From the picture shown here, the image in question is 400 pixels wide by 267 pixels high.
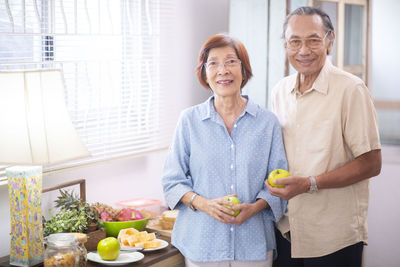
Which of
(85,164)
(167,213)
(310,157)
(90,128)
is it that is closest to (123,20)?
(90,128)

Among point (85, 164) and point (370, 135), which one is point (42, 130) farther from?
point (370, 135)

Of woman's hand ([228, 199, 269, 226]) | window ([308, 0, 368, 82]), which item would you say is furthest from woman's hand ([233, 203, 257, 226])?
window ([308, 0, 368, 82])

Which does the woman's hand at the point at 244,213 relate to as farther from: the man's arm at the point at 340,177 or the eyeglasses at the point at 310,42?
the eyeglasses at the point at 310,42

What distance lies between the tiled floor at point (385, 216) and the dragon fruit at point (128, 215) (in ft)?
5.31

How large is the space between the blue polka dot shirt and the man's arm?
12cm

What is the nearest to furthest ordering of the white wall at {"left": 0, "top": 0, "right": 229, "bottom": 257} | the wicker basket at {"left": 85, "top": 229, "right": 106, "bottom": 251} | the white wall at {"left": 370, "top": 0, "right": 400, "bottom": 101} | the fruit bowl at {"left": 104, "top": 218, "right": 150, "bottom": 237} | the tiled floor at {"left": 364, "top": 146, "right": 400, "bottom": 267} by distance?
the wicker basket at {"left": 85, "top": 229, "right": 106, "bottom": 251} < the fruit bowl at {"left": 104, "top": 218, "right": 150, "bottom": 237} < the white wall at {"left": 0, "top": 0, "right": 229, "bottom": 257} < the white wall at {"left": 370, "top": 0, "right": 400, "bottom": 101} < the tiled floor at {"left": 364, "top": 146, "right": 400, "bottom": 267}

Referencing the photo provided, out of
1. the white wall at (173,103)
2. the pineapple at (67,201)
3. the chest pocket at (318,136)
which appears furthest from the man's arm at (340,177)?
the white wall at (173,103)

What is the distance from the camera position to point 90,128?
2725 millimetres

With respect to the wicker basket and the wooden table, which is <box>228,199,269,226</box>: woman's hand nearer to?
the wooden table

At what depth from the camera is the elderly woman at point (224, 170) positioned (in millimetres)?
2129

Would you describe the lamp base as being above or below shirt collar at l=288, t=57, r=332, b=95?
below

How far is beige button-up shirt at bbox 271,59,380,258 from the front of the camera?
81.8 inches

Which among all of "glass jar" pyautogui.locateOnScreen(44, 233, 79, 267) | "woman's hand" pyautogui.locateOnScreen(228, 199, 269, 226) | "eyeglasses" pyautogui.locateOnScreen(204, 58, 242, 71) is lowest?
"glass jar" pyautogui.locateOnScreen(44, 233, 79, 267)

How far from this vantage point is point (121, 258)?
223 cm
